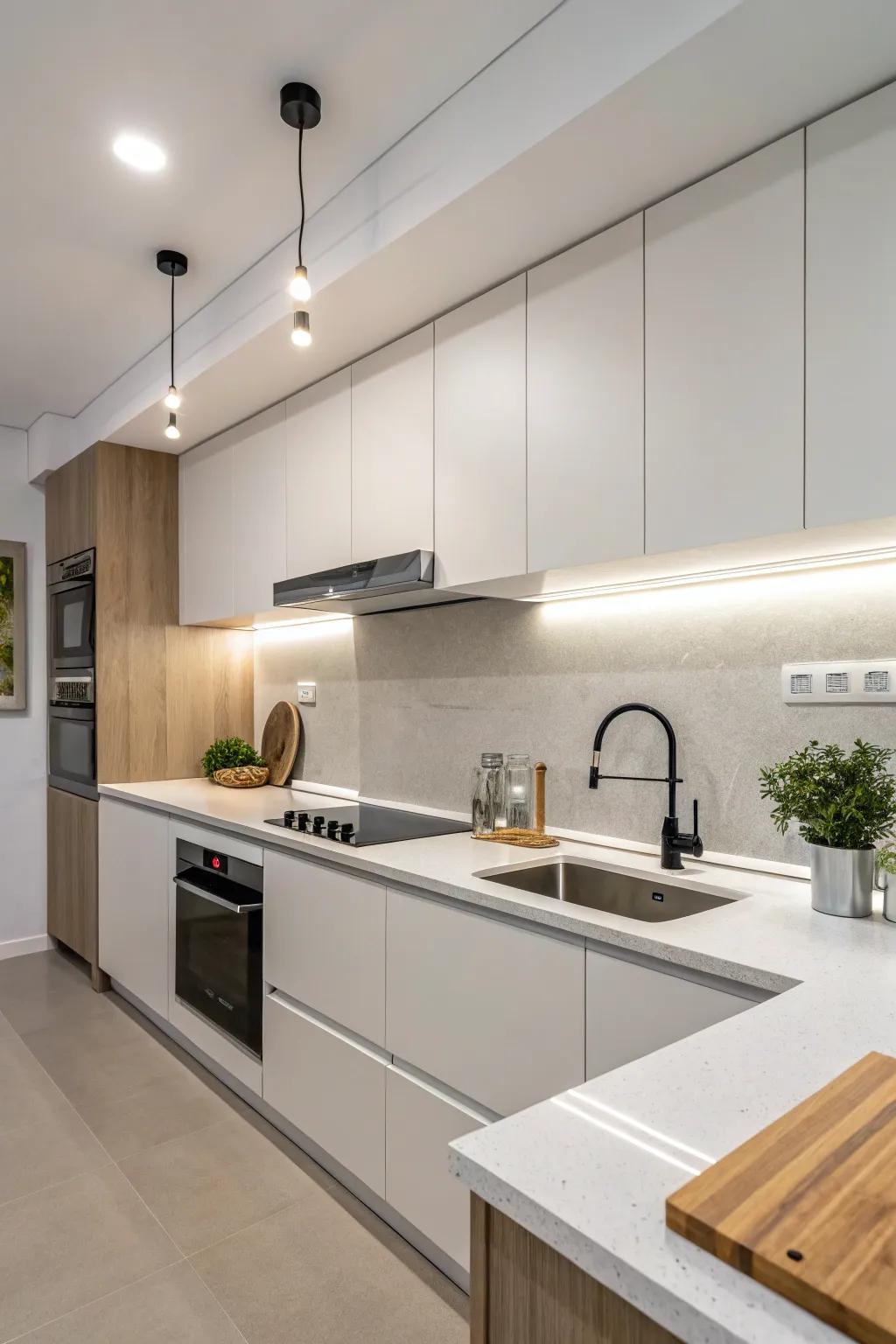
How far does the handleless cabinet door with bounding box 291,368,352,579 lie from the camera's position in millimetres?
2650

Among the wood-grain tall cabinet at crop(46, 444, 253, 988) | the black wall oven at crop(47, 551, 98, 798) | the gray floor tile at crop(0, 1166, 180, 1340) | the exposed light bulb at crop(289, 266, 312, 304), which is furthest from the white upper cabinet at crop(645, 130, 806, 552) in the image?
the black wall oven at crop(47, 551, 98, 798)

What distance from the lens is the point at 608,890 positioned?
2.00 meters

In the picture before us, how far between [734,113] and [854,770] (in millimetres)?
1186

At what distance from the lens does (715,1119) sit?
0.75 metres

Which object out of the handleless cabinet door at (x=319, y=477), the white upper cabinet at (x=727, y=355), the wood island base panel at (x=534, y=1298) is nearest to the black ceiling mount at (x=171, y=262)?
the handleless cabinet door at (x=319, y=477)

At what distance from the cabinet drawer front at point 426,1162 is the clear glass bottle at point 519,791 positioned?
760mm

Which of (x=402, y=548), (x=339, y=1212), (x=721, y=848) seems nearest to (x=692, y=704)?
(x=721, y=848)

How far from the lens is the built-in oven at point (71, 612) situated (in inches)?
140

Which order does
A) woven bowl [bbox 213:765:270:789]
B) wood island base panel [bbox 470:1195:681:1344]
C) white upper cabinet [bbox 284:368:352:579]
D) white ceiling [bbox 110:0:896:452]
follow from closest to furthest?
wood island base panel [bbox 470:1195:681:1344] → white ceiling [bbox 110:0:896:452] → white upper cabinet [bbox 284:368:352:579] → woven bowl [bbox 213:765:270:789]

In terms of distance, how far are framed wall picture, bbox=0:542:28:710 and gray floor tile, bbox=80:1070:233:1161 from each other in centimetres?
217

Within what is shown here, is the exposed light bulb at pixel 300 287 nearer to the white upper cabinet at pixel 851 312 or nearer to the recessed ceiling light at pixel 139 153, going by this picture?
the recessed ceiling light at pixel 139 153

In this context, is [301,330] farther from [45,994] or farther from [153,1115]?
[45,994]

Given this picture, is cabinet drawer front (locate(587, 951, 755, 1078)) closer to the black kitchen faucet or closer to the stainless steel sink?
Result: the stainless steel sink

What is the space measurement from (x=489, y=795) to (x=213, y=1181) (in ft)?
4.09
